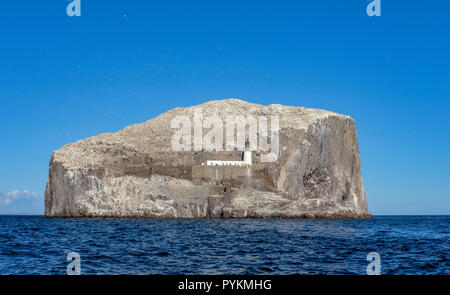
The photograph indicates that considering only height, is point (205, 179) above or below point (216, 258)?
above

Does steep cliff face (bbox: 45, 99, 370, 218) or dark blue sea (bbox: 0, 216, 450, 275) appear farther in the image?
steep cliff face (bbox: 45, 99, 370, 218)

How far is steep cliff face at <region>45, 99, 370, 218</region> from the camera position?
281 feet
